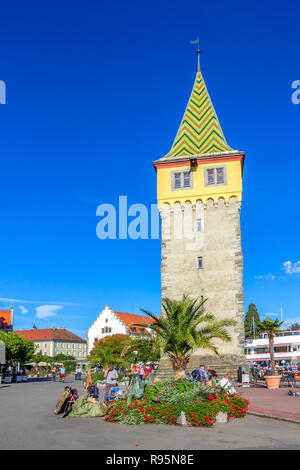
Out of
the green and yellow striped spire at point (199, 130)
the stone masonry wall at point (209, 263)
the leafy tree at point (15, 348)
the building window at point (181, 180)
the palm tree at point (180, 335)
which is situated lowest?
the leafy tree at point (15, 348)

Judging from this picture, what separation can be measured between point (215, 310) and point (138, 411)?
20672 mm

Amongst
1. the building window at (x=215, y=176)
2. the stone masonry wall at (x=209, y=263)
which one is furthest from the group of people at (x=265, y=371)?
the building window at (x=215, y=176)

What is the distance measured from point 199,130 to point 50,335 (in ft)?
335

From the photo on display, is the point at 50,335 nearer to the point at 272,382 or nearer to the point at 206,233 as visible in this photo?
the point at 206,233

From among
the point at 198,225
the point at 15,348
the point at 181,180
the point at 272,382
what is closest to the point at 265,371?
the point at 272,382

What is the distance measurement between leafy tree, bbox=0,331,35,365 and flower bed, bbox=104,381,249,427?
39.8 m

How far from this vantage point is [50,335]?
422ft

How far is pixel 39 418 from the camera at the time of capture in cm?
1391

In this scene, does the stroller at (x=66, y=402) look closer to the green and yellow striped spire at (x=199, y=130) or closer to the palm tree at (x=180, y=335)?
the palm tree at (x=180, y=335)

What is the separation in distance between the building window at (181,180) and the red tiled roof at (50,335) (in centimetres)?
10066

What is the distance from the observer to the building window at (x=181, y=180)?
1406 inches

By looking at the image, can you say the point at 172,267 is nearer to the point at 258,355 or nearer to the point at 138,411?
the point at 138,411
